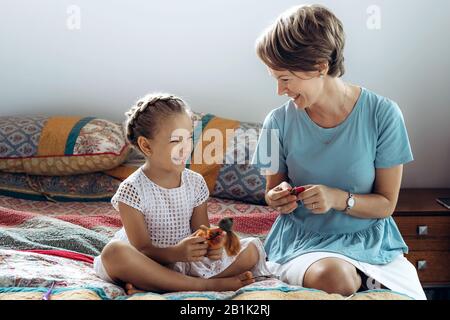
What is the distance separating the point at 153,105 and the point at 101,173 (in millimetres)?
964

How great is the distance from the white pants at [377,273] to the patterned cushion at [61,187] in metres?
1.06

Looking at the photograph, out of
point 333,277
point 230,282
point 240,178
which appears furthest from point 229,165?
point 333,277

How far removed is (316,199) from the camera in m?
1.68

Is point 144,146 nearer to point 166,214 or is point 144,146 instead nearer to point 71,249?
point 166,214

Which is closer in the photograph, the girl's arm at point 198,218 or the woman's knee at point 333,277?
the woman's knee at point 333,277

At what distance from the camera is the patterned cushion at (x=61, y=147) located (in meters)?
2.61

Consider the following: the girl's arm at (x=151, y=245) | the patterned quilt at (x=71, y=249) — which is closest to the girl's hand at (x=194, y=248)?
the girl's arm at (x=151, y=245)

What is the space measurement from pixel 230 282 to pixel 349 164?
46 centimetres

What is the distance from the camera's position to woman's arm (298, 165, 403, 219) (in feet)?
5.53

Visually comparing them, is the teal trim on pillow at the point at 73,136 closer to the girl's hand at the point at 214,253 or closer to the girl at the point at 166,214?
the girl at the point at 166,214

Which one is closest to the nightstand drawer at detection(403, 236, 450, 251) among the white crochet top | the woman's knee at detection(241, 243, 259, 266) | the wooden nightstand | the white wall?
the wooden nightstand

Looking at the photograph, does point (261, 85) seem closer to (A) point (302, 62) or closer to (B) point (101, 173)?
(B) point (101, 173)

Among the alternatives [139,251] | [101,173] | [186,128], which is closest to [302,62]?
[186,128]

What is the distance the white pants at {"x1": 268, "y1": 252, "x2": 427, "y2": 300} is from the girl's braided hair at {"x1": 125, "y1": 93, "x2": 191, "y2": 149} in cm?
50
